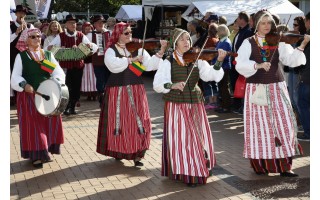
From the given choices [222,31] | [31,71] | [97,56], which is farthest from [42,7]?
[31,71]

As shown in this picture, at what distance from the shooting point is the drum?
7.43 metres

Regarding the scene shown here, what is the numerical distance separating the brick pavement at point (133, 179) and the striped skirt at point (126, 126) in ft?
0.72

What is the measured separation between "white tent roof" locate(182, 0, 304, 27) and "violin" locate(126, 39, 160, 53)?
24.8 ft

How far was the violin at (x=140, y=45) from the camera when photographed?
25.0ft

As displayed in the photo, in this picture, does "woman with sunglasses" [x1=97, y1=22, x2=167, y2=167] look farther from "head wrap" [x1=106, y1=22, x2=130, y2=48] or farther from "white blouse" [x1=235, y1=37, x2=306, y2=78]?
"white blouse" [x1=235, y1=37, x2=306, y2=78]

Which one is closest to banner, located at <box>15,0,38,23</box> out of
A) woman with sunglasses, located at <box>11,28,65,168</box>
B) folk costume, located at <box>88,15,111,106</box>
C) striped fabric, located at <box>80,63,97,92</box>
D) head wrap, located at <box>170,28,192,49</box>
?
striped fabric, located at <box>80,63,97,92</box>

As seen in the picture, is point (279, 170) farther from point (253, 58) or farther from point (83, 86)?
point (83, 86)

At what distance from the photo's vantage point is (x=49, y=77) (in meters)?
7.91

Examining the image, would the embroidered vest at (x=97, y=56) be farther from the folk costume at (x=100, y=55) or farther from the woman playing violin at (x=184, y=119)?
the woman playing violin at (x=184, y=119)

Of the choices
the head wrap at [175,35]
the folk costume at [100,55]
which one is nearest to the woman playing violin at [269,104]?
the head wrap at [175,35]

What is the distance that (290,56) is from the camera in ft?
22.8

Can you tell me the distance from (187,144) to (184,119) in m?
0.29
